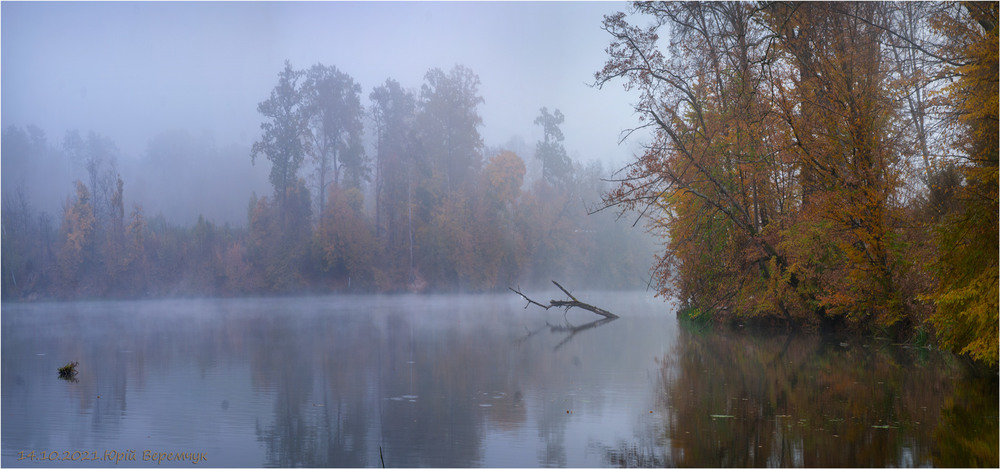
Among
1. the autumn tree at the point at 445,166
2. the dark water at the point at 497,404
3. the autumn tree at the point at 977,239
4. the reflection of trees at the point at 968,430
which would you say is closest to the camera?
the reflection of trees at the point at 968,430

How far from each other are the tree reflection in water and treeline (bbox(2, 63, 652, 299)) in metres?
54.3

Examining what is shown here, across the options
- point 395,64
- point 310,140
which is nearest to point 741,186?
point 310,140

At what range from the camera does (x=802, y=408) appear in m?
10.2

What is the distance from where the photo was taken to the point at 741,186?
73.8ft

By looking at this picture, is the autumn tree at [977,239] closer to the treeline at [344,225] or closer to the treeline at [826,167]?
the treeline at [826,167]

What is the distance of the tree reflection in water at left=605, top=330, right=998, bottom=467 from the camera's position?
7.64 metres

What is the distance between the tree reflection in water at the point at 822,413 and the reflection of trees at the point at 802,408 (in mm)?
13

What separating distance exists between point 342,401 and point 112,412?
9.58 feet

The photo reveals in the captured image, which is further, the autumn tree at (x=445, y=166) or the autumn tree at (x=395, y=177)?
the autumn tree at (x=395, y=177)

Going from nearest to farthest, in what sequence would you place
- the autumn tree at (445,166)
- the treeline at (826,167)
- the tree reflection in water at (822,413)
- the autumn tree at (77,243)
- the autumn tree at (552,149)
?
the tree reflection in water at (822,413), the treeline at (826,167), the autumn tree at (77,243), the autumn tree at (445,166), the autumn tree at (552,149)

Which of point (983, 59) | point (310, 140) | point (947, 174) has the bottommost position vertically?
point (947, 174)

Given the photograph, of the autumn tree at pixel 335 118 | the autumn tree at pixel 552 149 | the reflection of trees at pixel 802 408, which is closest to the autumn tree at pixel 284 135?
the autumn tree at pixel 335 118

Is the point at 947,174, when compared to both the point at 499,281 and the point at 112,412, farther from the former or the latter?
the point at 499,281

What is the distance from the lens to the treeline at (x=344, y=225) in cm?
6694
